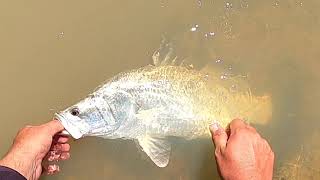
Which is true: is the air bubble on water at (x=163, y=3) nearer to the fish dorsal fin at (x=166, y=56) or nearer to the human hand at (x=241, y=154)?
the fish dorsal fin at (x=166, y=56)

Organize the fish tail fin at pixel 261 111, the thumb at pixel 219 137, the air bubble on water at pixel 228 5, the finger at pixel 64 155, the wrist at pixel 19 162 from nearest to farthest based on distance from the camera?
the wrist at pixel 19 162, the thumb at pixel 219 137, the finger at pixel 64 155, the fish tail fin at pixel 261 111, the air bubble on water at pixel 228 5

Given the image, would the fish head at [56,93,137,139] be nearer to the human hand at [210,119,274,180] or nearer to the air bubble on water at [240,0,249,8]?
the human hand at [210,119,274,180]

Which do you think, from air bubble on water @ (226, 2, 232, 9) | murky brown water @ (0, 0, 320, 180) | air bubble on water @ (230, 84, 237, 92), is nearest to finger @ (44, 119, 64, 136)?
murky brown water @ (0, 0, 320, 180)

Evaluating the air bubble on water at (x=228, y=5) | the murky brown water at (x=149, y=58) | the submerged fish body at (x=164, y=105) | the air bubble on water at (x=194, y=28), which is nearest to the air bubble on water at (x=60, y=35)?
the murky brown water at (x=149, y=58)

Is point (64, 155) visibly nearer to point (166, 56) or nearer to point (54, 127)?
point (54, 127)

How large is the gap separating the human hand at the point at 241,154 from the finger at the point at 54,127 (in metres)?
0.37

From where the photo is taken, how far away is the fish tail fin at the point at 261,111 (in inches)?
65.3

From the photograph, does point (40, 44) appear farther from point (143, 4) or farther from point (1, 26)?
point (143, 4)

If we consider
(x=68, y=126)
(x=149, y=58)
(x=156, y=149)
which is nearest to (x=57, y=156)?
(x=68, y=126)

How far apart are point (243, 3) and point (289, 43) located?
7.1 inches

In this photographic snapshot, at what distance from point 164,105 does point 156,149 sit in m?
0.12

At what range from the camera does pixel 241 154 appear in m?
1.39

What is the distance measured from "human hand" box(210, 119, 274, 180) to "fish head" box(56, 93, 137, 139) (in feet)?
0.82

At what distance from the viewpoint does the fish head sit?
4.81 ft
